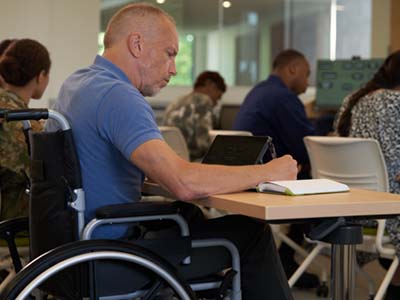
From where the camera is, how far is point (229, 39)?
779 centimetres

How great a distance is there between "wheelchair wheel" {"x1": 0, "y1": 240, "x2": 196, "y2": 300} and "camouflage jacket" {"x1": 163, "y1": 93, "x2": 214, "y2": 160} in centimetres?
347

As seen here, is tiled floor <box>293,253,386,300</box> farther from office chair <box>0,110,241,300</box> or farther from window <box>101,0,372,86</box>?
window <box>101,0,372,86</box>

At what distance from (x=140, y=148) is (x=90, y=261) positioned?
296 mm

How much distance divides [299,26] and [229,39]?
80 cm

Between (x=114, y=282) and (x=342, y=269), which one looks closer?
(x=114, y=282)

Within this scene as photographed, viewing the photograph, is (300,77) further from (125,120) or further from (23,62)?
(125,120)

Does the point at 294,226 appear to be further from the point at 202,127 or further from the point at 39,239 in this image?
the point at 39,239

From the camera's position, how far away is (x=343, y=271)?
202 centimetres

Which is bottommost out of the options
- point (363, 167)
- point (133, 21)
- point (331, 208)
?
point (363, 167)

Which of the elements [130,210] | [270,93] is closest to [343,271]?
[130,210]

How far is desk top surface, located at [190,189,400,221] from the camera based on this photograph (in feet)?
5.60

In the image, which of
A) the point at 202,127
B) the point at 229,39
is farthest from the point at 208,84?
the point at 229,39

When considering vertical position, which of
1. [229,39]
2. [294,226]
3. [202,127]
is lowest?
[294,226]

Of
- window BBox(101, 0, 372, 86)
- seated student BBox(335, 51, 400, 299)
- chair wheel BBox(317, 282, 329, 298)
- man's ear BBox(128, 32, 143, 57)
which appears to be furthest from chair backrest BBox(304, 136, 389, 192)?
window BBox(101, 0, 372, 86)
